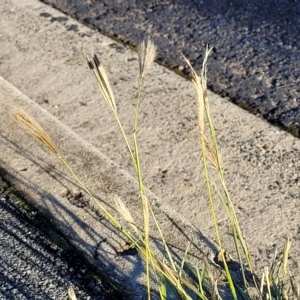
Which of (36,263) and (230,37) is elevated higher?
(230,37)

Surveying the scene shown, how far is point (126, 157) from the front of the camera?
267cm

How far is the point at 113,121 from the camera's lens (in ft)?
9.44

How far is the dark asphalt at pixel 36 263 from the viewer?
82.4 inches

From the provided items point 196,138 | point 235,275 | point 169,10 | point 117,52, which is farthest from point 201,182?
point 169,10

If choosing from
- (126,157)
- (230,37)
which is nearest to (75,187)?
(126,157)

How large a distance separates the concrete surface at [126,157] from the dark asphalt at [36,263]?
2.0 inches

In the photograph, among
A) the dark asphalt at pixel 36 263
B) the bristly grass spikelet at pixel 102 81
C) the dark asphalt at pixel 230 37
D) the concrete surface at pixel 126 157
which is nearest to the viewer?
the bristly grass spikelet at pixel 102 81

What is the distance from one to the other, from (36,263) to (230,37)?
1884mm

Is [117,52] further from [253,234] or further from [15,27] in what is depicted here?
[253,234]

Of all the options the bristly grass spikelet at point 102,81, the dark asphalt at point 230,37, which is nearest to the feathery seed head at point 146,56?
the bristly grass spikelet at point 102,81

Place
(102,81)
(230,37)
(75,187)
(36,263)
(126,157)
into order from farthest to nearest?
1. (230,37)
2. (126,157)
3. (75,187)
4. (36,263)
5. (102,81)

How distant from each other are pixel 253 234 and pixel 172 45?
153 cm

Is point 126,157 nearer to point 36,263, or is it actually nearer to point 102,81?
point 36,263

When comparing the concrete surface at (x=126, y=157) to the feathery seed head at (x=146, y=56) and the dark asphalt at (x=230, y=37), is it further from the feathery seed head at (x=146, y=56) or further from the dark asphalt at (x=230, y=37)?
the feathery seed head at (x=146, y=56)
